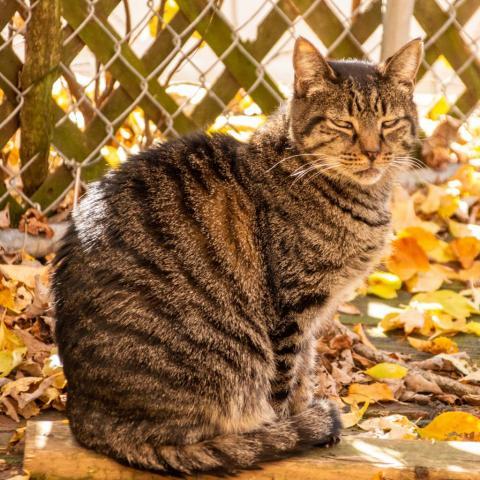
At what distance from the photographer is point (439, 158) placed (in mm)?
4562

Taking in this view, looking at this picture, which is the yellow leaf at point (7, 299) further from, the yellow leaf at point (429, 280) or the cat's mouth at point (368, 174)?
the yellow leaf at point (429, 280)

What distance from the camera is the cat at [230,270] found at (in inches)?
102

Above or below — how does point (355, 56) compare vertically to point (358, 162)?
above

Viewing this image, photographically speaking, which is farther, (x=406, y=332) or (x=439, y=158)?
(x=439, y=158)

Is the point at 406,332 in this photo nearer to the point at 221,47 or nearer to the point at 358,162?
the point at 358,162

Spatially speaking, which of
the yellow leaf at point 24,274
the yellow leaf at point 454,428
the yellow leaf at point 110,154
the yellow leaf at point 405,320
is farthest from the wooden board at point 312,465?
the yellow leaf at point 110,154

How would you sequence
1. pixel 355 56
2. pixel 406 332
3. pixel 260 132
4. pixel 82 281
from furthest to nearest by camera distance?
pixel 355 56 < pixel 406 332 < pixel 260 132 < pixel 82 281

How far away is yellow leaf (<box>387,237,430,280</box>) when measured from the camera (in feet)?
12.8

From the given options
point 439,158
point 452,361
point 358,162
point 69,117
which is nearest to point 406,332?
point 452,361

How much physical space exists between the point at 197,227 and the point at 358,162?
0.51m

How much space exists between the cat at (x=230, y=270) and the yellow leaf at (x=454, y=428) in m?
0.32

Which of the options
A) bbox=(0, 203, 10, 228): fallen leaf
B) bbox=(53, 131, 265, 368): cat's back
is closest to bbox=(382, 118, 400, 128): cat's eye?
bbox=(53, 131, 265, 368): cat's back

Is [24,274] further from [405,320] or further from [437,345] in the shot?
[437,345]

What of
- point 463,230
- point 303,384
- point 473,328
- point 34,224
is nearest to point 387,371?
point 303,384
